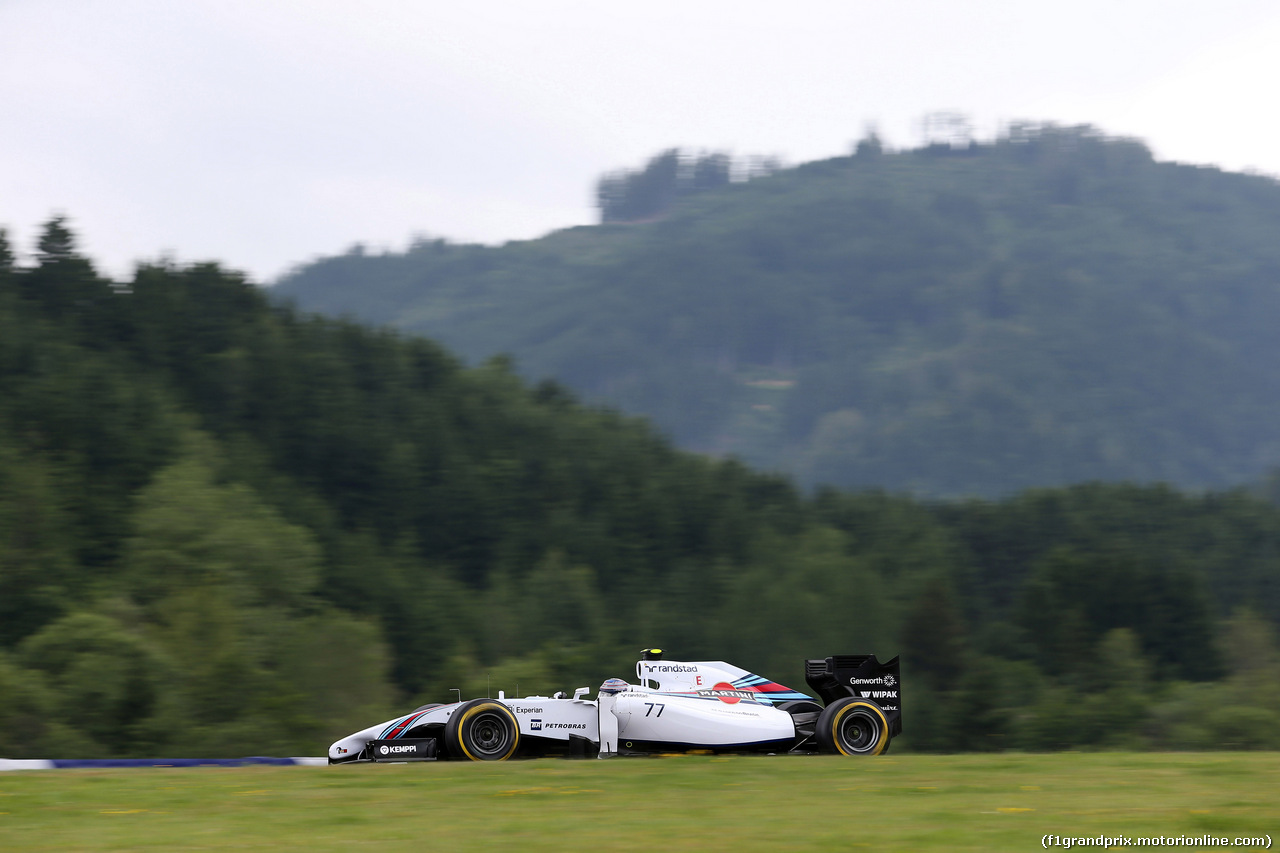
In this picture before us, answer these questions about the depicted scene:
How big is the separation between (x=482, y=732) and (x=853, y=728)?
176 inches

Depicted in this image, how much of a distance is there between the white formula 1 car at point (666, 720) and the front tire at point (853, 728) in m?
0.01

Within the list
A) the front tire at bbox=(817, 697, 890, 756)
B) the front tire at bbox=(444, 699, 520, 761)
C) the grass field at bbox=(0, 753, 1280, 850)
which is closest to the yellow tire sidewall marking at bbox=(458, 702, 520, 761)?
the front tire at bbox=(444, 699, 520, 761)

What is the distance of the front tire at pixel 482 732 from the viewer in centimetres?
1516

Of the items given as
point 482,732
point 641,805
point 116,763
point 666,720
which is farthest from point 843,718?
point 116,763

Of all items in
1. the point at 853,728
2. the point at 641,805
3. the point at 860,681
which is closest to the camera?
the point at 641,805

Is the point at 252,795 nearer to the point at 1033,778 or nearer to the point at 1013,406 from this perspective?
the point at 1033,778

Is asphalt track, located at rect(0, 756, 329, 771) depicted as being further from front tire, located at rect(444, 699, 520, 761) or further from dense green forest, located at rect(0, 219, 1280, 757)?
dense green forest, located at rect(0, 219, 1280, 757)

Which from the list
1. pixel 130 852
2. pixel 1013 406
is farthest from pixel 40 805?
pixel 1013 406

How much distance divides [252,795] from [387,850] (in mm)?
3035

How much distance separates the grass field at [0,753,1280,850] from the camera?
9195 millimetres

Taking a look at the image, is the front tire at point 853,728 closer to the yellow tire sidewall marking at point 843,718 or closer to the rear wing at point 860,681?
the yellow tire sidewall marking at point 843,718

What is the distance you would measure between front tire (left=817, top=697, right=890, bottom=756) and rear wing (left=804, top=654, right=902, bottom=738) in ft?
0.81

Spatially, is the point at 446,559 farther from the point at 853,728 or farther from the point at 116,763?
the point at 853,728

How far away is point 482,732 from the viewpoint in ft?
50.5
